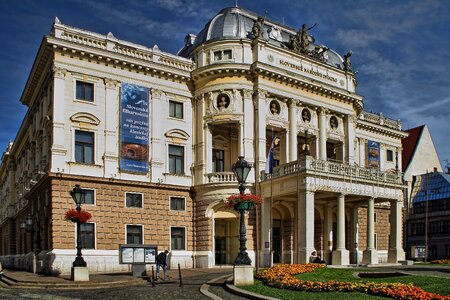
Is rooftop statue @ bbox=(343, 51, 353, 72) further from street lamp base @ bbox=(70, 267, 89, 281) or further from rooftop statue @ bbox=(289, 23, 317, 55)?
street lamp base @ bbox=(70, 267, 89, 281)

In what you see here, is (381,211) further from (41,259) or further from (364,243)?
(41,259)

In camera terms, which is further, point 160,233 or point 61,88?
point 160,233

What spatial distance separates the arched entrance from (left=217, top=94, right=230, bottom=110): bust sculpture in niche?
894cm

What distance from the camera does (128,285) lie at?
2655 centimetres

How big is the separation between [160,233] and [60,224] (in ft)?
24.9

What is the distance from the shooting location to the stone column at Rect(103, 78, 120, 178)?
125 feet

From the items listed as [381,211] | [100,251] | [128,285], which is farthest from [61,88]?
[381,211]

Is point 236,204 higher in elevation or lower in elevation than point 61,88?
lower

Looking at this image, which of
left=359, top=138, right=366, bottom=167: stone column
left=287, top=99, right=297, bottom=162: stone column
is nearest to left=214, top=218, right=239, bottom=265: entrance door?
left=287, top=99, right=297, bottom=162: stone column

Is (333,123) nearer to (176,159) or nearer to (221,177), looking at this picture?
(221,177)

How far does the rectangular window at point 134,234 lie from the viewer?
126ft

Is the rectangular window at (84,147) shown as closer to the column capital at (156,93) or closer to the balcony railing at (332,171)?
the column capital at (156,93)

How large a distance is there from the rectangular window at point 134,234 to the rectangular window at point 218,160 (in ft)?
29.1

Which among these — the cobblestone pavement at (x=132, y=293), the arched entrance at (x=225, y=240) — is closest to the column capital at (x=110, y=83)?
the arched entrance at (x=225, y=240)
